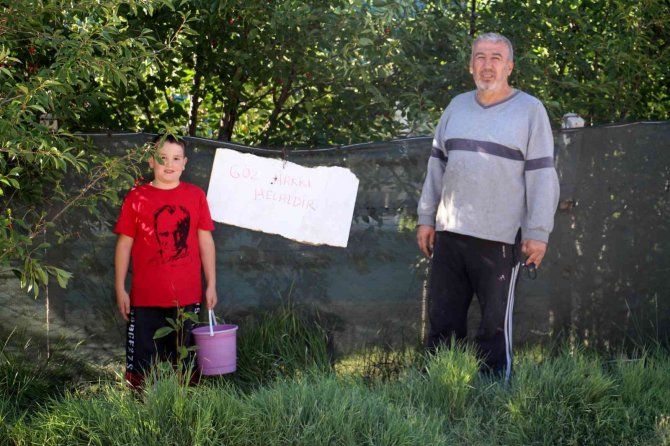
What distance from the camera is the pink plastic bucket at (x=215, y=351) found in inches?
212

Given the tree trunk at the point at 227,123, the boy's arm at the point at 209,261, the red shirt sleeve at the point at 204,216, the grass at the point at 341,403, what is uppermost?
the tree trunk at the point at 227,123

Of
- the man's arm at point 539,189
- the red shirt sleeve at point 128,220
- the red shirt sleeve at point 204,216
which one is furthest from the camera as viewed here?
the red shirt sleeve at point 204,216

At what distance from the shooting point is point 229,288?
5.90 metres

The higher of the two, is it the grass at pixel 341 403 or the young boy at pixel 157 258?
the young boy at pixel 157 258

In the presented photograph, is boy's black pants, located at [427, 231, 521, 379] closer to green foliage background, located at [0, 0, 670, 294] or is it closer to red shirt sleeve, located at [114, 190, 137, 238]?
green foliage background, located at [0, 0, 670, 294]

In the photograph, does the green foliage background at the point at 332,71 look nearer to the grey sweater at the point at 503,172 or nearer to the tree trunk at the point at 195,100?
the tree trunk at the point at 195,100

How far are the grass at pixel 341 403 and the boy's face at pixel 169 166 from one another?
102cm

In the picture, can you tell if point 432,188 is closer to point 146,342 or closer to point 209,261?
point 209,261

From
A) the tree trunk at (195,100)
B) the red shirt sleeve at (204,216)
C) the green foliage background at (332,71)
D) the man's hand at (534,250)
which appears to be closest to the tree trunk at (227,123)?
the green foliage background at (332,71)

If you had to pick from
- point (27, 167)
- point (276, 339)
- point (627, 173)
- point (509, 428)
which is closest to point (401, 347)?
point (276, 339)

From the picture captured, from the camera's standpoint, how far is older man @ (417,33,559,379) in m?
5.37

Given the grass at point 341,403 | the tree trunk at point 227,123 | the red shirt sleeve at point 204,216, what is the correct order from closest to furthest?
the grass at point 341,403 → the red shirt sleeve at point 204,216 → the tree trunk at point 227,123

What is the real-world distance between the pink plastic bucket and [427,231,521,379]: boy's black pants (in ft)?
3.72

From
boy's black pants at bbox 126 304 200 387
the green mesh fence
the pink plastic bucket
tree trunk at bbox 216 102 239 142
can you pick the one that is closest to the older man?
the green mesh fence
